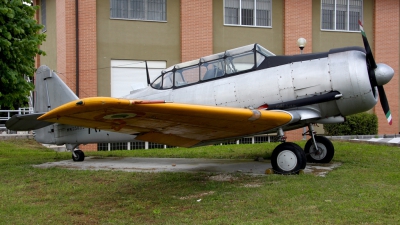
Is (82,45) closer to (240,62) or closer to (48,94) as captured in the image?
(48,94)

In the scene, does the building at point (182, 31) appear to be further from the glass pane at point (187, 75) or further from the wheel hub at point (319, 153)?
the wheel hub at point (319, 153)

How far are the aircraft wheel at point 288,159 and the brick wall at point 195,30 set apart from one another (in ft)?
35.5

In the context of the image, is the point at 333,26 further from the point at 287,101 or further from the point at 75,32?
the point at 287,101

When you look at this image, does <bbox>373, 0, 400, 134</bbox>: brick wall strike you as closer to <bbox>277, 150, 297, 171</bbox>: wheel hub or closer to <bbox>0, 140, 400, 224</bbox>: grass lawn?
<bbox>0, 140, 400, 224</bbox>: grass lawn

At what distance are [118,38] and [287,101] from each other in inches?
432

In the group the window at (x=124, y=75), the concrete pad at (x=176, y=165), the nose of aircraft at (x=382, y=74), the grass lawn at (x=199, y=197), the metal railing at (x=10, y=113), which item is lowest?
the grass lawn at (x=199, y=197)

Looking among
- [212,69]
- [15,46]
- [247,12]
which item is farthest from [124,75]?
[212,69]

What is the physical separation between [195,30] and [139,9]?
249cm

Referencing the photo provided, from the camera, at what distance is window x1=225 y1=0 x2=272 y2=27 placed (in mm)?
19328

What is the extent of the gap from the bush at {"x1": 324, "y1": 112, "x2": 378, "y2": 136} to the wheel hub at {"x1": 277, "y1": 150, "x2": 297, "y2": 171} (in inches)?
412

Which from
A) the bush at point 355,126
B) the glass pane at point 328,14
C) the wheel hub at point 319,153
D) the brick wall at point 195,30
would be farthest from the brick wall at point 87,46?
the wheel hub at point 319,153

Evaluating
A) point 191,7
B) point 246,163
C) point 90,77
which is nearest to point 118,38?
point 90,77

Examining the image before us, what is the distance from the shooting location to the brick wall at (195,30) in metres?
18.5

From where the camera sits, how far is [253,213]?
5.59m
